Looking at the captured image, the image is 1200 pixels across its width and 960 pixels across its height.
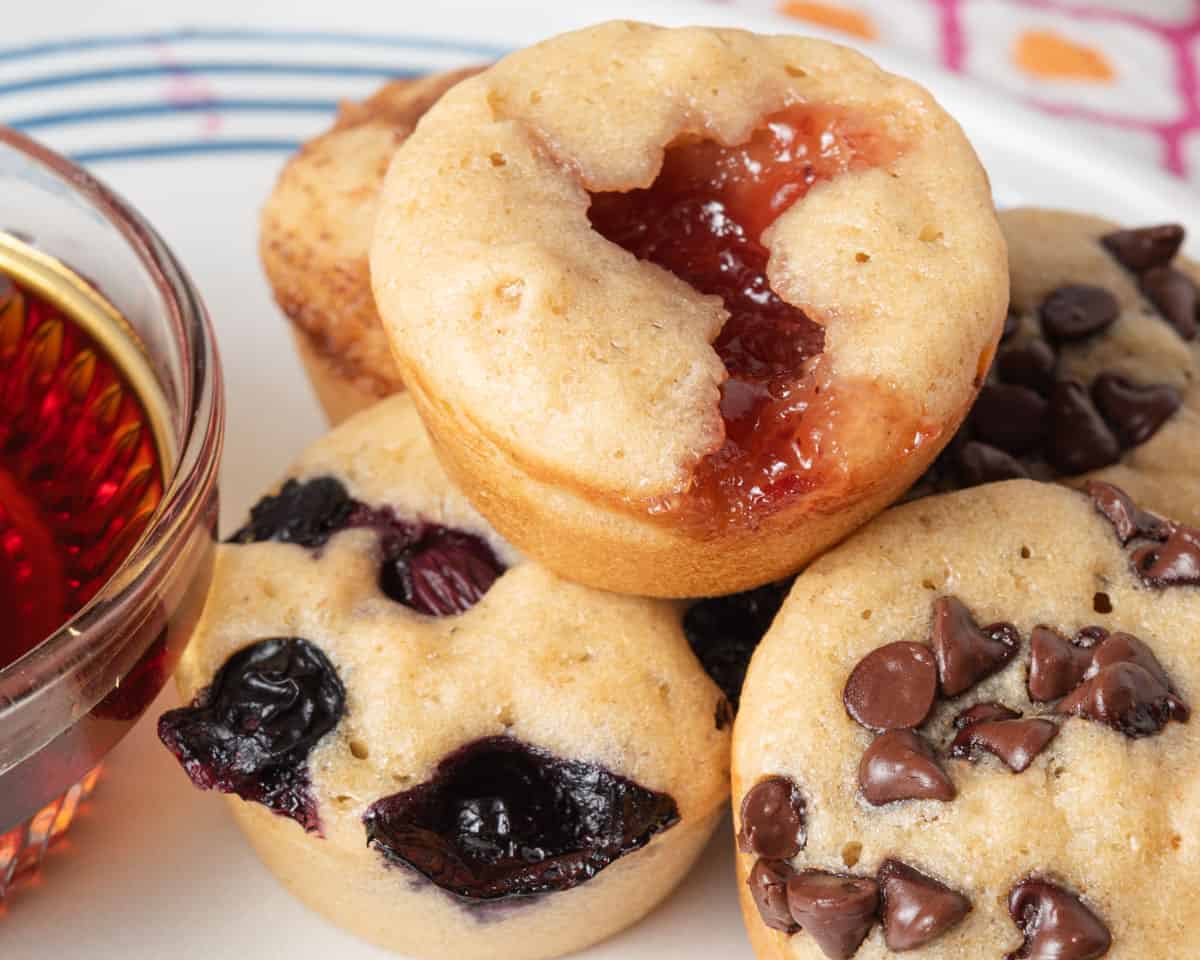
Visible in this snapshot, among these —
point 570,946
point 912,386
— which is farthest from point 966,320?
point 570,946

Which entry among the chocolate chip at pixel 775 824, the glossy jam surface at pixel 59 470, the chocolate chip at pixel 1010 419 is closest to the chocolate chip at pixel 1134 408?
the chocolate chip at pixel 1010 419

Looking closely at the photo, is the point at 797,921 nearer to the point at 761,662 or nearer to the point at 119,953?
the point at 761,662

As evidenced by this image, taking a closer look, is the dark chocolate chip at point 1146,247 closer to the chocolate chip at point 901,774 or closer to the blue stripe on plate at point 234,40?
the chocolate chip at point 901,774

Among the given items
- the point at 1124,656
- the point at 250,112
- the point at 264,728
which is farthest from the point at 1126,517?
the point at 250,112

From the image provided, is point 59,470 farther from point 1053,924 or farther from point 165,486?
point 1053,924

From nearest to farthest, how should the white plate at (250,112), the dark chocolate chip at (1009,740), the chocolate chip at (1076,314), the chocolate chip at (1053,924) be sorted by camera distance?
the chocolate chip at (1053,924)
the dark chocolate chip at (1009,740)
the chocolate chip at (1076,314)
the white plate at (250,112)

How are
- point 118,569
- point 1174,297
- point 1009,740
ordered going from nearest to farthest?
point 1009,740
point 118,569
point 1174,297

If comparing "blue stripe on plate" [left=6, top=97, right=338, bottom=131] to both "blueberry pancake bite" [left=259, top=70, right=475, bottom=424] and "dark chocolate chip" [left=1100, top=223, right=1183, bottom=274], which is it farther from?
"dark chocolate chip" [left=1100, top=223, right=1183, bottom=274]
